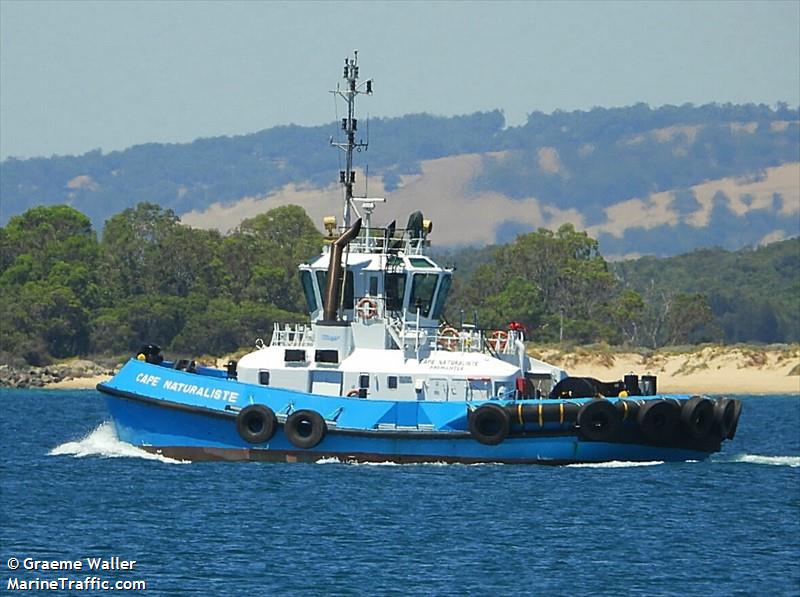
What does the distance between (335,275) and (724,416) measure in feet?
27.3

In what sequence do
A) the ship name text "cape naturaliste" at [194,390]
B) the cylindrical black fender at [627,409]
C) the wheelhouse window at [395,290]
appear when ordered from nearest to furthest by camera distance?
the cylindrical black fender at [627,409] → the ship name text "cape naturaliste" at [194,390] → the wheelhouse window at [395,290]

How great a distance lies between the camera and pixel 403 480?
1369 inches

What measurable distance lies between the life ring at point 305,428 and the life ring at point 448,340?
10.5ft

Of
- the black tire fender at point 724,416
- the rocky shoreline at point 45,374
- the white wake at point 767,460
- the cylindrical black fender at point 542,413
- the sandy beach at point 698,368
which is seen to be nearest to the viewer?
the cylindrical black fender at point 542,413

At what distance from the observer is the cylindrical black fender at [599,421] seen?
36250 millimetres

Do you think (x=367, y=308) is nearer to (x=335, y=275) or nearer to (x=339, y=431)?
(x=335, y=275)

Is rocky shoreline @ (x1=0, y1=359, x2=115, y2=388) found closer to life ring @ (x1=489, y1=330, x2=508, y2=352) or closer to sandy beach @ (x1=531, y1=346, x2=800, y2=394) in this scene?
sandy beach @ (x1=531, y1=346, x2=800, y2=394)

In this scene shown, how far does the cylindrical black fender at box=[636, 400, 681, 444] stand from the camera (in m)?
36.9

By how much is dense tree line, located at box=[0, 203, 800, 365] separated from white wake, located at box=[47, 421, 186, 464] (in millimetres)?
51620

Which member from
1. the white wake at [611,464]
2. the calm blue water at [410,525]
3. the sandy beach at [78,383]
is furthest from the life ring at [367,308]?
the sandy beach at [78,383]

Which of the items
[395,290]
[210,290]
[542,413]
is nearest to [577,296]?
[210,290]

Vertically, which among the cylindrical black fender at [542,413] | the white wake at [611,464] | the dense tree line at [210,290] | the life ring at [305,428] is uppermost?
the dense tree line at [210,290]

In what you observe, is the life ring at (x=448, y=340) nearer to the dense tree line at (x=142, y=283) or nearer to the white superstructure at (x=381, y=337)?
the white superstructure at (x=381, y=337)

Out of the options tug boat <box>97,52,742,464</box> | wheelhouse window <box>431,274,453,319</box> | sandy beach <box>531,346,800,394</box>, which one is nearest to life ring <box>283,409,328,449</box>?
tug boat <box>97,52,742,464</box>
